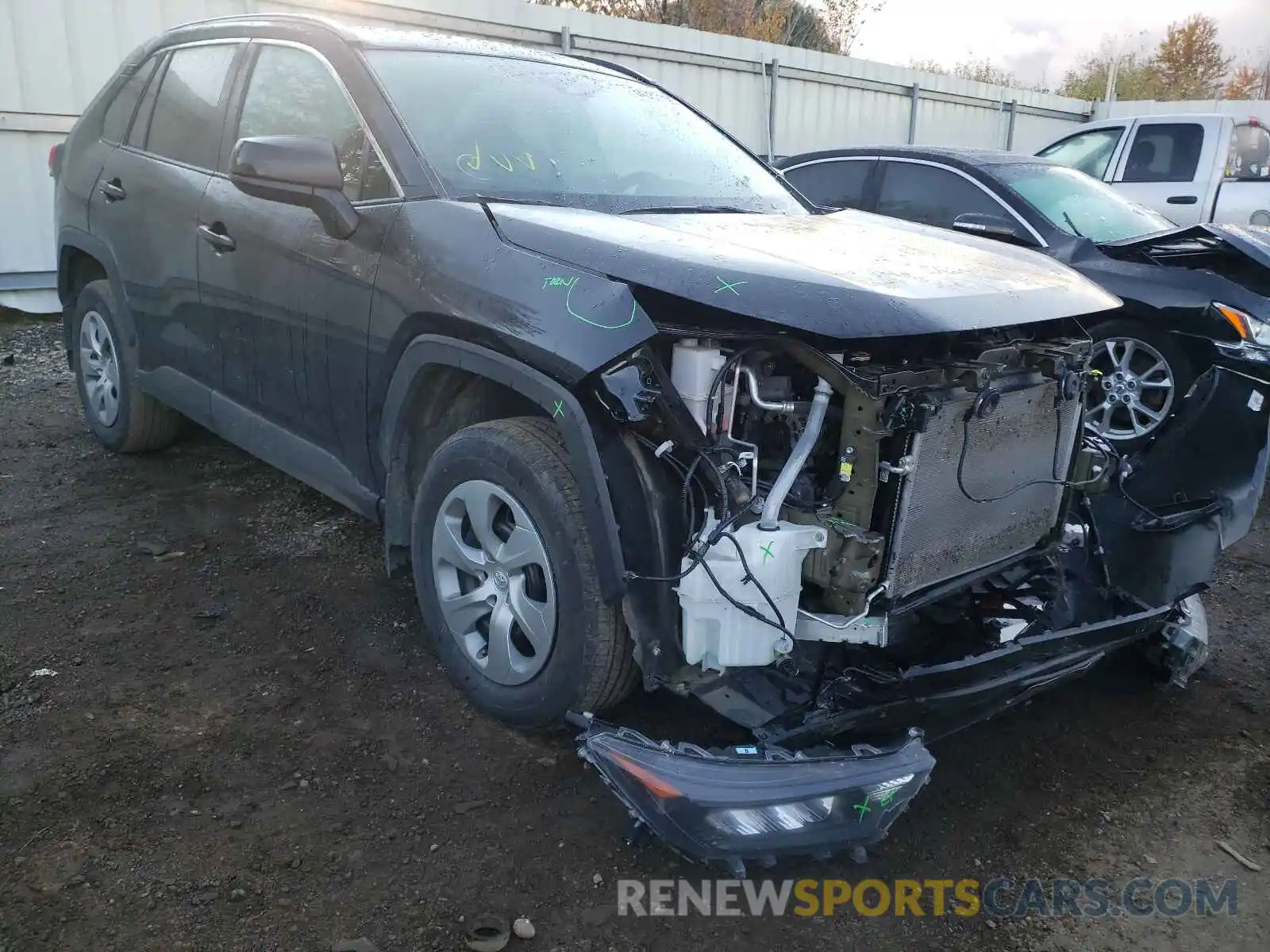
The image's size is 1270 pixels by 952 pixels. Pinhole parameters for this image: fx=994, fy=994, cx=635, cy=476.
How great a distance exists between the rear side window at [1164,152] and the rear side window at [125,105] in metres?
8.72

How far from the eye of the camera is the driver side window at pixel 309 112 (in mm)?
3135

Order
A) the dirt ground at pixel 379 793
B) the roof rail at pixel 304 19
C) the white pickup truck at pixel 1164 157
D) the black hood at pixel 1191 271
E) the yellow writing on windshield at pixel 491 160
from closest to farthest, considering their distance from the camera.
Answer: the dirt ground at pixel 379 793, the yellow writing on windshield at pixel 491 160, the roof rail at pixel 304 19, the black hood at pixel 1191 271, the white pickup truck at pixel 1164 157

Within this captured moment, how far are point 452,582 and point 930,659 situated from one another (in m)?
1.38

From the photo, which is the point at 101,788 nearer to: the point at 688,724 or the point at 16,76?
the point at 688,724

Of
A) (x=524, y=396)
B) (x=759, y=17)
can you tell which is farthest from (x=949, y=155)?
(x=759, y=17)

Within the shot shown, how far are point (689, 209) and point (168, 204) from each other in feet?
7.28

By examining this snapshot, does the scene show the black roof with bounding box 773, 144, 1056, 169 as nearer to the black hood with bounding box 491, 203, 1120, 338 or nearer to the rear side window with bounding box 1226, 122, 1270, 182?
the black hood with bounding box 491, 203, 1120, 338

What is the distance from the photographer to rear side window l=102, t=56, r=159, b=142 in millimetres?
4531

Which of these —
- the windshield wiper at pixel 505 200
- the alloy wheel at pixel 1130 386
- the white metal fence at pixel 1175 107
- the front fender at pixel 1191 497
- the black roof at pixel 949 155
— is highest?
the white metal fence at pixel 1175 107

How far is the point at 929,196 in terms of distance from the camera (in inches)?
265

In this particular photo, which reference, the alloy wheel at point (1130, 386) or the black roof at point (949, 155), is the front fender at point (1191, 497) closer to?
the alloy wheel at point (1130, 386)

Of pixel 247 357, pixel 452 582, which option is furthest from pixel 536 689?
pixel 247 357

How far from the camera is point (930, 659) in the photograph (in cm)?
257

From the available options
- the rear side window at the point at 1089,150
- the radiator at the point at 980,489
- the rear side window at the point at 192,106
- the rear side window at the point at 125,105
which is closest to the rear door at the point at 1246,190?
the rear side window at the point at 1089,150
